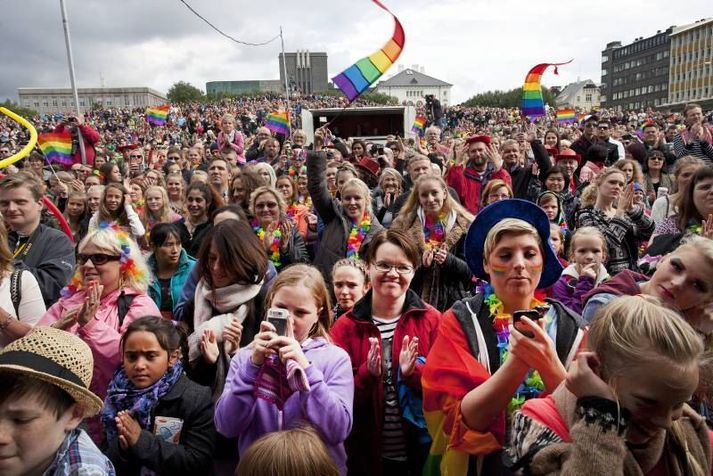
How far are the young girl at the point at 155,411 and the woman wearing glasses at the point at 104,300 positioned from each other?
0.24m

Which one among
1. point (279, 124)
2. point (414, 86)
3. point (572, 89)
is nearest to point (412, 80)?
point (414, 86)

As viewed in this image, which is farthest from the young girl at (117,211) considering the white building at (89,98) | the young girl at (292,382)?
the white building at (89,98)

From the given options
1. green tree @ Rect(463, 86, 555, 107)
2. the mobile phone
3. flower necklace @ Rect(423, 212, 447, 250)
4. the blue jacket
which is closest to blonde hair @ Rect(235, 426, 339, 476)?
the mobile phone

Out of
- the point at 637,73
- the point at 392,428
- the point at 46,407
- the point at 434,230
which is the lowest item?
the point at 392,428

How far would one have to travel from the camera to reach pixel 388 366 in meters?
2.48

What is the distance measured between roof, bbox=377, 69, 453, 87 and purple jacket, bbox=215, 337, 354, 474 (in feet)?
383

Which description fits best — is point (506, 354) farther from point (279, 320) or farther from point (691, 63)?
point (691, 63)

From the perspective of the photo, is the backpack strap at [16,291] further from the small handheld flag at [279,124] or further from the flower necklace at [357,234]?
the small handheld flag at [279,124]

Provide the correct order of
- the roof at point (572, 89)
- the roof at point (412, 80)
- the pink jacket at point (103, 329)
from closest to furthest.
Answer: the pink jacket at point (103, 329)
the roof at point (572, 89)
the roof at point (412, 80)

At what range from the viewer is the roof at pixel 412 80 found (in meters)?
117

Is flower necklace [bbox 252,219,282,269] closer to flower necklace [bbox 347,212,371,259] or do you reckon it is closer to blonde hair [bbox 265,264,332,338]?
flower necklace [bbox 347,212,371,259]

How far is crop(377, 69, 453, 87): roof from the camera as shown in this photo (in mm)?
116562

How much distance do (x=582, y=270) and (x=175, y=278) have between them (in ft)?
9.46

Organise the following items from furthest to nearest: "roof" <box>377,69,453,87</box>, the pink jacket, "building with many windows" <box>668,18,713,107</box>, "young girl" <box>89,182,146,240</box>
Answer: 1. "roof" <box>377,69,453,87</box>
2. "building with many windows" <box>668,18,713,107</box>
3. "young girl" <box>89,182,146,240</box>
4. the pink jacket
